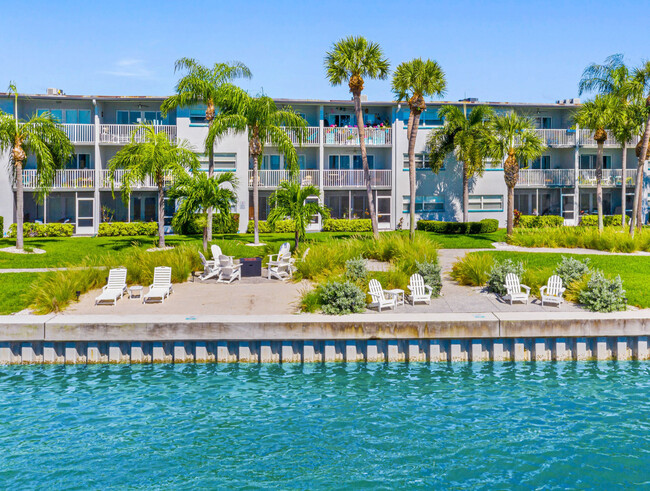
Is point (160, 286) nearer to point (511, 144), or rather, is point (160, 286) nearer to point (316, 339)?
point (316, 339)

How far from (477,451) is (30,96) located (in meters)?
39.3

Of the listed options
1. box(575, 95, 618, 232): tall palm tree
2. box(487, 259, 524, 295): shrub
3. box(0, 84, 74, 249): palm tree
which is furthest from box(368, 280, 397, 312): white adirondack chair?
box(575, 95, 618, 232): tall palm tree

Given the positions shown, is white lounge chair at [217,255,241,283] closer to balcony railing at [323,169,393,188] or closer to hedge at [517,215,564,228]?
balcony railing at [323,169,393,188]

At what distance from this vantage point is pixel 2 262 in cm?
2600

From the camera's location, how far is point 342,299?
16.5 metres

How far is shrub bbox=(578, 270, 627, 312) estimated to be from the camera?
54.6 feet

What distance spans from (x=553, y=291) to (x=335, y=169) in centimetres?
2835

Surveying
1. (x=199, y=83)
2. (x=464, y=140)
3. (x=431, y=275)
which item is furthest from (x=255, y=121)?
(x=431, y=275)

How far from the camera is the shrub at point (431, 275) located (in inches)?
751

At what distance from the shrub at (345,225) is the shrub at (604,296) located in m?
26.8

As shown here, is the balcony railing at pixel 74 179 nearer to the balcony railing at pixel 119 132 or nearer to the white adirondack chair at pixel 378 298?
the balcony railing at pixel 119 132

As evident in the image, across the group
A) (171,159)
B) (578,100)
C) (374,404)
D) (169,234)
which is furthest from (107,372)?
(578,100)

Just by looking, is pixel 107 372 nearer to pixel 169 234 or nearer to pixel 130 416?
pixel 130 416

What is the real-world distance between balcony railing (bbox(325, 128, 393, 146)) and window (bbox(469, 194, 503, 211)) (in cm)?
706
